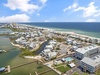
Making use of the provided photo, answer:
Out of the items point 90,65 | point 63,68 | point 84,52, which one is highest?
point 84,52

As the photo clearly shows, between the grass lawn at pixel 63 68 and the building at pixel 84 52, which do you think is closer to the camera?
the grass lawn at pixel 63 68

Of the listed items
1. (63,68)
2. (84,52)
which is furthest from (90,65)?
(84,52)

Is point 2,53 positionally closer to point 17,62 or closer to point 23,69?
point 17,62

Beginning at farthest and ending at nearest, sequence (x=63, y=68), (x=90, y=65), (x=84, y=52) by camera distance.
→ (x=84, y=52) < (x=63, y=68) < (x=90, y=65)

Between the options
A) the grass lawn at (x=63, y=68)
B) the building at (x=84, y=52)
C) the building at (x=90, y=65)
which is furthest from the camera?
the building at (x=84, y=52)

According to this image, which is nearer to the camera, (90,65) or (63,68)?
(90,65)

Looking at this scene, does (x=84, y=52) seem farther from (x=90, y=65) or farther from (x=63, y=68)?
(x=63, y=68)

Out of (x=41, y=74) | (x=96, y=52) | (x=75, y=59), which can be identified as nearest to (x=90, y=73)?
(x=75, y=59)

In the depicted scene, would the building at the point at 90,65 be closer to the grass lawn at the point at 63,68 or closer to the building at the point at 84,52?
the grass lawn at the point at 63,68

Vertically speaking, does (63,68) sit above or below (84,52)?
below

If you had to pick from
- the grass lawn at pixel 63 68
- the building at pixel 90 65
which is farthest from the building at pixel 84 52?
the grass lawn at pixel 63 68

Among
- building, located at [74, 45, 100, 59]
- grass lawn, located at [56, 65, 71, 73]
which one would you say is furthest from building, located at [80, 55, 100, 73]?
building, located at [74, 45, 100, 59]
